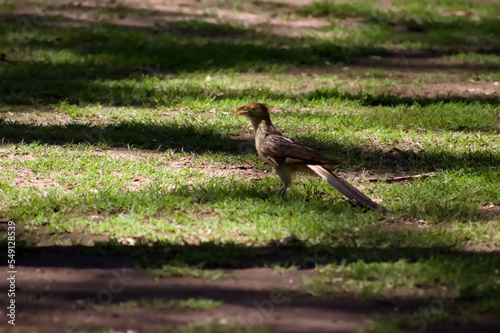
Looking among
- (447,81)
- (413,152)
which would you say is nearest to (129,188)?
(413,152)

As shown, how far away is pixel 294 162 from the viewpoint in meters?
6.12

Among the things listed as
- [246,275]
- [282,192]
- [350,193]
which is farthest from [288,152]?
[246,275]

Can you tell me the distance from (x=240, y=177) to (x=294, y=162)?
1.01 metres

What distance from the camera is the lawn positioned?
14.6 feet

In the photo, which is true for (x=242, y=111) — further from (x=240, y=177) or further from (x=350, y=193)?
(x=350, y=193)

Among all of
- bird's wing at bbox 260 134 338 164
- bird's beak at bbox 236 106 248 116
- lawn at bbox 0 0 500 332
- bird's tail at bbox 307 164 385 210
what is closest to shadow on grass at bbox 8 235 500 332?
lawn at bbox 0 0 500 332

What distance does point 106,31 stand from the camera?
42.4 ft

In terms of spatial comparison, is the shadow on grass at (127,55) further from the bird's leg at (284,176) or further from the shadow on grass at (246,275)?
the shadow on grass at (246,275)

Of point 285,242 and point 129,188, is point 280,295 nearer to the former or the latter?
point 285,242

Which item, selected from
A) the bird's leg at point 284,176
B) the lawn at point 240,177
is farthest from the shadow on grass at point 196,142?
the bird's leg at point 284,176

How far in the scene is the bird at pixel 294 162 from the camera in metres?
5.98

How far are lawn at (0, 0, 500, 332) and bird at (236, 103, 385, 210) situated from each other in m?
0.15

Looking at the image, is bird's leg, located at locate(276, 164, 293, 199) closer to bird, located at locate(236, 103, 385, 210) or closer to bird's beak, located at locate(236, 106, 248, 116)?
bird, located at locate(236, 103, 385, 210)

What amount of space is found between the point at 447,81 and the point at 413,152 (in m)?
3.78
